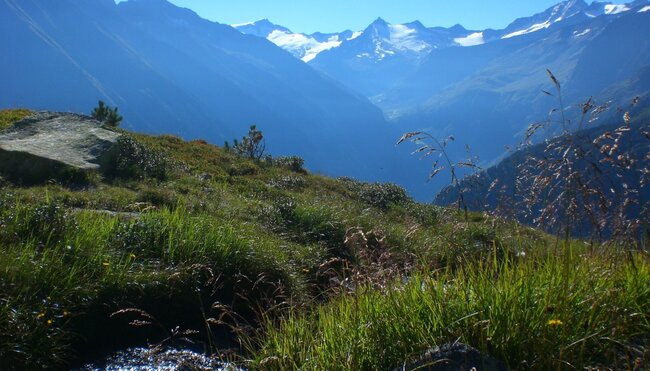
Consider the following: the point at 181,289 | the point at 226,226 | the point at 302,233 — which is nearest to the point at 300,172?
the point at 302,233

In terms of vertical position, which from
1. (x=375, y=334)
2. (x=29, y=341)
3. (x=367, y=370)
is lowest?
(x=29, y=341)

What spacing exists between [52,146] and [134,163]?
201cm

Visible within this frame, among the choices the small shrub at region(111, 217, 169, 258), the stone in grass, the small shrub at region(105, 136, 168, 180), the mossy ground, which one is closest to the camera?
the stone in grass

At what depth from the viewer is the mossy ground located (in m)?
3.92

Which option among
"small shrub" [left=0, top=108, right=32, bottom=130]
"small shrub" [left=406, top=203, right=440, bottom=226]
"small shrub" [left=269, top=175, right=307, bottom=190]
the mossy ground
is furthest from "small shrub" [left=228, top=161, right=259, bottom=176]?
the mossy ground

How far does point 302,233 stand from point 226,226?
90.6 inches

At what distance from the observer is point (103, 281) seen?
246 inches

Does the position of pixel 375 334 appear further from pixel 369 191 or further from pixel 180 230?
pixel 369 191

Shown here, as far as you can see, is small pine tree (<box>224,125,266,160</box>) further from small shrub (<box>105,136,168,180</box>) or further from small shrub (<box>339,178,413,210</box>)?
small shrub (<box>105,136,168,180</box>)

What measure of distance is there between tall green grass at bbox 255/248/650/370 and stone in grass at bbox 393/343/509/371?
15 centimetres

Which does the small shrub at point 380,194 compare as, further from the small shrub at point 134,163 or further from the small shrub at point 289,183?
the small shrub at point 134,163

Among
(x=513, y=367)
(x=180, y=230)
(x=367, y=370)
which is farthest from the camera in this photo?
(x=180, y=230)

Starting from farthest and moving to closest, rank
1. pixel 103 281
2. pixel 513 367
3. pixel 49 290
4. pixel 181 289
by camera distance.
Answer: pixel 181 289 < pixel 103 281 < pixel 49 290 < pixel 513 367

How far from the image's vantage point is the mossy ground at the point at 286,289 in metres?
3.92
